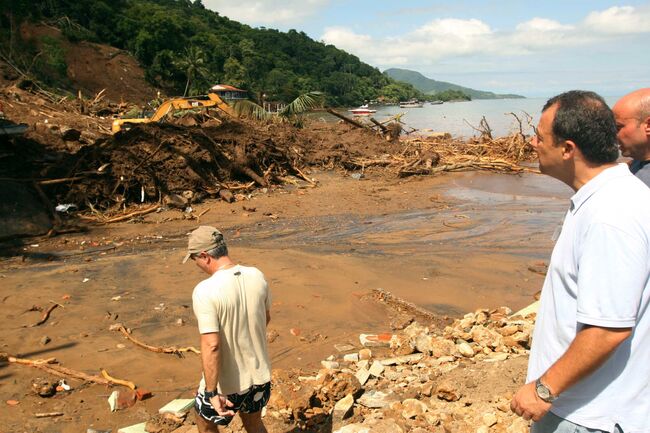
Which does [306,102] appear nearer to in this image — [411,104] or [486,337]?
[486,337]

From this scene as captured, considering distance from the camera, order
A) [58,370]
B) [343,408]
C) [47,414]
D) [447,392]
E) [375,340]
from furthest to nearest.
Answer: [375,340] < [58,370] < [47,414] < [447,392] < [343,408]

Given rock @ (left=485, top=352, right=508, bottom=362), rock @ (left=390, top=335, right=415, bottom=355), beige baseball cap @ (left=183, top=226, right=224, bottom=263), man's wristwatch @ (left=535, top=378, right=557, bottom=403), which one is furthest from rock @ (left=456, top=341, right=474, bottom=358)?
man's wristwatch @ (left=535, top=378, right=557, bottom=403)

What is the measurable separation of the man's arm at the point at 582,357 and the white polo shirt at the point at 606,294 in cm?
4

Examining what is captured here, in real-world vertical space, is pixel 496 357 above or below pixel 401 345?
above

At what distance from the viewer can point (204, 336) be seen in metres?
2.85

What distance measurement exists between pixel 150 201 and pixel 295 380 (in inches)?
349

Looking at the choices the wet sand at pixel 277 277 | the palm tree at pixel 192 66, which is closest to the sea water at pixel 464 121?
the wet sand at pixel 277 277

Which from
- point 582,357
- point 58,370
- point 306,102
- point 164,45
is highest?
point 164,45

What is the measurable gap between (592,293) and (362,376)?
3337mm

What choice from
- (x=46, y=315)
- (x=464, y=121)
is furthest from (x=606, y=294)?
(x=464, y=121)

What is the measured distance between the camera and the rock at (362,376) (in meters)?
4.66

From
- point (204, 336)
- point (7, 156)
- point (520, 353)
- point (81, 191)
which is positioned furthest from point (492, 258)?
point (7, 156)

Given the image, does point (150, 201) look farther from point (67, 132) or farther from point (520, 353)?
point (520, 353)

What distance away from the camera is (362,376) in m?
4.73
